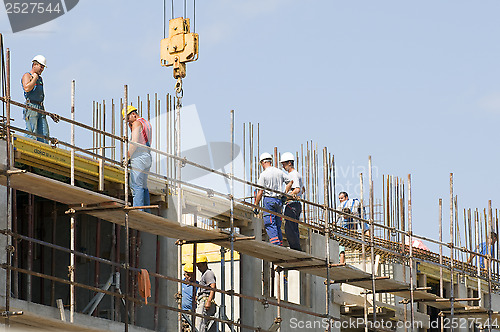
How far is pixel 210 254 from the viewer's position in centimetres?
2512

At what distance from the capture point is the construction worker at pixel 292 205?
67.7 feet

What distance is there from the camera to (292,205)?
20.7 m

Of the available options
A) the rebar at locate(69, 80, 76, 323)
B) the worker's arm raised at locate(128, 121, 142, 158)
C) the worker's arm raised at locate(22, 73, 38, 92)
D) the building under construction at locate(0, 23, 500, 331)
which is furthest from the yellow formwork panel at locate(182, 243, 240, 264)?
the rebar at locate(69, 80, 76, 323)

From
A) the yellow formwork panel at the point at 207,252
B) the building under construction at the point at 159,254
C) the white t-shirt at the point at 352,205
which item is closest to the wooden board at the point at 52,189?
the building under construction at the point at 159,254

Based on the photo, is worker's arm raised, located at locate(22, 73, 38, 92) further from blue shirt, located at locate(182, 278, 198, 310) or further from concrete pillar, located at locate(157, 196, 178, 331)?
blue shirt, located at locate(182, 278, 198, 310)

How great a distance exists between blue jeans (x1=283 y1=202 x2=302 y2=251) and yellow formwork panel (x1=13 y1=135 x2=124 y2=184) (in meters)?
3.33

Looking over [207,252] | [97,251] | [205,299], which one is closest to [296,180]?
[205,299]

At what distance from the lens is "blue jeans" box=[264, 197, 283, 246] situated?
20.3 m

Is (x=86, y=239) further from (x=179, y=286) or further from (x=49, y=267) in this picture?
(x=179, y=286)

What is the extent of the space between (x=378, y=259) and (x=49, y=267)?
27.7 ft

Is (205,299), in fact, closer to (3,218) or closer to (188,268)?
(188,268)

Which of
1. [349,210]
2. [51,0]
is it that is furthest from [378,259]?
[51,0]

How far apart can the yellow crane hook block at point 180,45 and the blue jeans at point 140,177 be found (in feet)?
7.37

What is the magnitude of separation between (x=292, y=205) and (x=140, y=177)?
13.2ft
